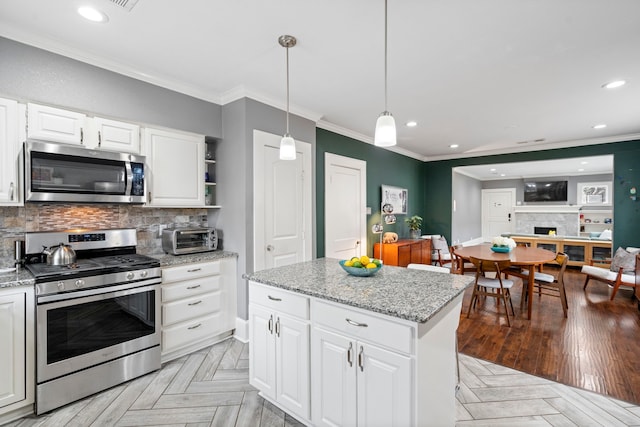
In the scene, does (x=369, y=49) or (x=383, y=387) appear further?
(x=369, y=49)

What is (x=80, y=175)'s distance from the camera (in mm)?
2355

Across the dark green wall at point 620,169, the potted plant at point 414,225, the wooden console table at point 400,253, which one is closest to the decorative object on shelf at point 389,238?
the wooden console table at point 400,253

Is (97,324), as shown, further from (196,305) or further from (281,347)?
(281,347)

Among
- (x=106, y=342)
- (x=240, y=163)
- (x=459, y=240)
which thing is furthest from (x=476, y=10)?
(x=459, y=240)

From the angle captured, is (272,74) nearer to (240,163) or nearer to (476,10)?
(240,163)

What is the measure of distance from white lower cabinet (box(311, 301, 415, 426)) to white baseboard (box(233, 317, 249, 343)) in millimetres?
1495

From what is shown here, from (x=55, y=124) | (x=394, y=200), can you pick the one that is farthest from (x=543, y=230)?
(x=55, y=124)

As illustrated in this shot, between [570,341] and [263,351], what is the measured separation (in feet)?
10.1

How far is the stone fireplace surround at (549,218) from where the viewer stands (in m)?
8.29

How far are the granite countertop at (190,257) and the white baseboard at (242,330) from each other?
0.67 meters

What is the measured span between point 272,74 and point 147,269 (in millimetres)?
1963

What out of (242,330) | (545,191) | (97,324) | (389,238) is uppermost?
(545,191)

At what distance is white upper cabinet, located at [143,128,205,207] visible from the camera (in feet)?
9.11

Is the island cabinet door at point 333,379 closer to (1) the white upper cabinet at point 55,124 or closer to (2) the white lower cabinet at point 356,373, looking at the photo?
(2) the white lower cabinet at point 356,373
